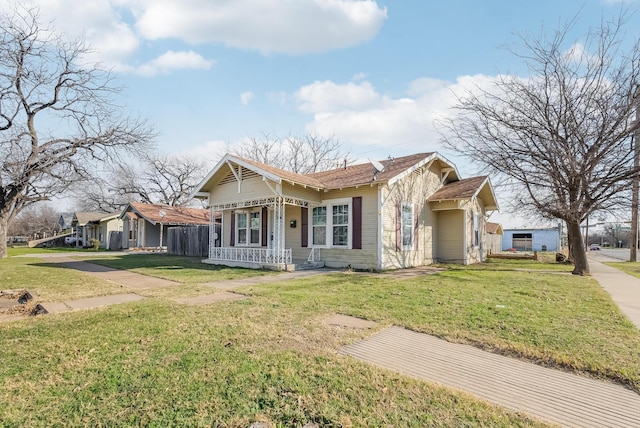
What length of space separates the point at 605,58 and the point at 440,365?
13.3 m

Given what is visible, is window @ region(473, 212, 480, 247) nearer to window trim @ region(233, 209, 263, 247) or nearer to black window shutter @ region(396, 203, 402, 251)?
black window shutter @ region(396, 203, 402, 251)

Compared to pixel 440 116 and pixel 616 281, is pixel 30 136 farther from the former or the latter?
→ pixel 616 281

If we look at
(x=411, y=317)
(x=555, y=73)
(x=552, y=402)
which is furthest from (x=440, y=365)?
(x=555, y=73)

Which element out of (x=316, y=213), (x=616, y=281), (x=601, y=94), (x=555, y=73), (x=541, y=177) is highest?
(x=555, y=73)

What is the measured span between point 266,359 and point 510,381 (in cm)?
247

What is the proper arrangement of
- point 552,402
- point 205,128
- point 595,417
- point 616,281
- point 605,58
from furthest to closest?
point 205,128, point 605,58, point 616,281, point 552,402, point 595,417

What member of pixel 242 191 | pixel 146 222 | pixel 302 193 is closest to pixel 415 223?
pixel 302 193

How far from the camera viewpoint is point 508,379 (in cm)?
329

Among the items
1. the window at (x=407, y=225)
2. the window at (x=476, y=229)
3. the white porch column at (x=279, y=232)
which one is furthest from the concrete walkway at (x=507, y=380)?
the window at (x=476, y=229)

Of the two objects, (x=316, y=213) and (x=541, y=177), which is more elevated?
(x=541, y=177)

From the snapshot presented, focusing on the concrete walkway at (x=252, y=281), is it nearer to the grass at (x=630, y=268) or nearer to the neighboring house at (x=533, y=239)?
Answer: the grass at (x=630, y=268)

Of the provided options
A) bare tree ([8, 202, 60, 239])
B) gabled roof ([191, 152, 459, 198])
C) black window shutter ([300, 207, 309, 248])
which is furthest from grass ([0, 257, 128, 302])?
bare tree ([8, 202, 60, 239])

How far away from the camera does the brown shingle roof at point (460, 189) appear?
14268 mm

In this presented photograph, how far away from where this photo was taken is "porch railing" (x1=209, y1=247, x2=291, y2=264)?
1257cm
